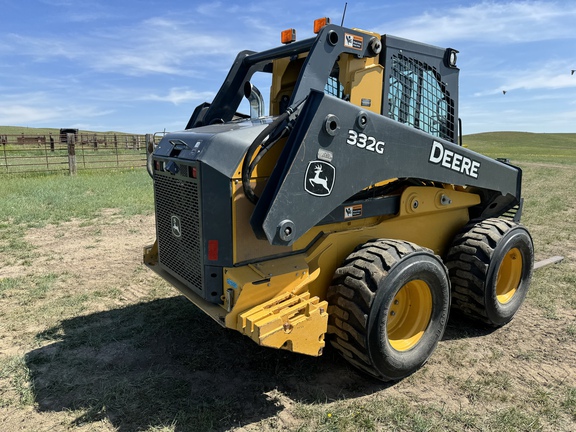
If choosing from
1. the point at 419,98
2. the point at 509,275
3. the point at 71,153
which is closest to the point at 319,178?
the point at 419,98

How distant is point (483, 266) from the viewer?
13.6 feet

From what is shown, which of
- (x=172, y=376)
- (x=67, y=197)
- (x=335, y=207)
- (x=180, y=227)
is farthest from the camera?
(x=67, y=197)

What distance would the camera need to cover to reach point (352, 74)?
3627mm

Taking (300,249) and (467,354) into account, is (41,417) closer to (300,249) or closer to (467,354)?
(300,249)

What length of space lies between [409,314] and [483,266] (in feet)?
2.97

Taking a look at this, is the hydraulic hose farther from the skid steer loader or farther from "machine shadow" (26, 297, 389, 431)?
"machine shadow" (26, 297, 389, 431)

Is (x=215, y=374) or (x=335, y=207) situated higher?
(x=335, y=207)

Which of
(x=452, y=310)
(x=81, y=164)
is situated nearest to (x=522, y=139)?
(x=81, y=164)

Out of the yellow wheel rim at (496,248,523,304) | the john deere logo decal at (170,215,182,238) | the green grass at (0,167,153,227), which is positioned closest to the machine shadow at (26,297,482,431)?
the yellow wheel rim at (496,248,523,304)

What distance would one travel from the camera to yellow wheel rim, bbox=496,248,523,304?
4.74m

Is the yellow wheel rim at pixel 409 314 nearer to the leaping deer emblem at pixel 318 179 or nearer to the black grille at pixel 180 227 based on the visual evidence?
the leaping deer emblem at pixel 318 179

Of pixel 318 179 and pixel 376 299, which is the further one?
pixel 376 299

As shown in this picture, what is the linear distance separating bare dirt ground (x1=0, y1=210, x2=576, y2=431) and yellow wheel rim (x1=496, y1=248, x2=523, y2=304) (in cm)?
30

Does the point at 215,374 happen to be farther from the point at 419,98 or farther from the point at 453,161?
the point at 419,98
